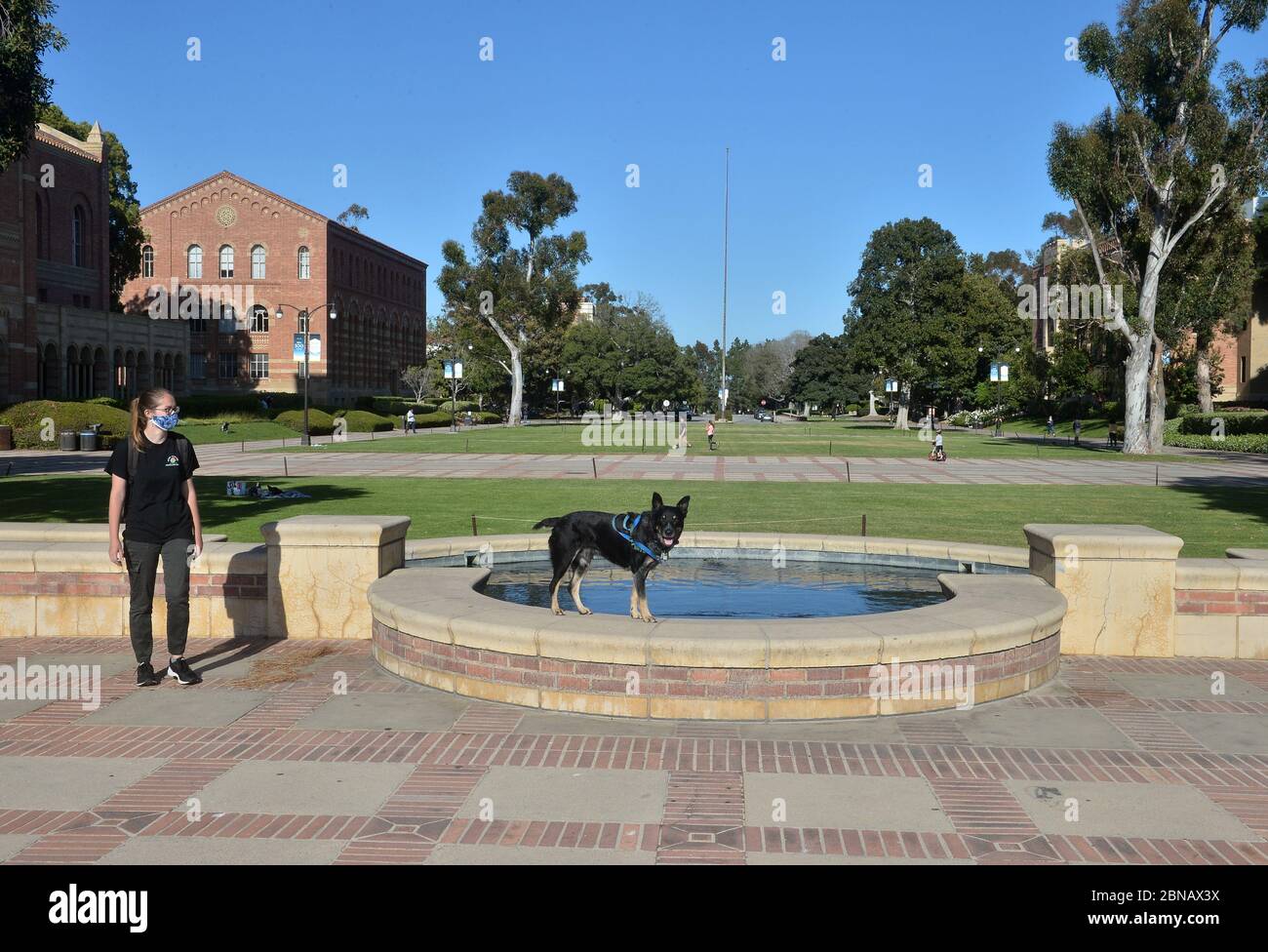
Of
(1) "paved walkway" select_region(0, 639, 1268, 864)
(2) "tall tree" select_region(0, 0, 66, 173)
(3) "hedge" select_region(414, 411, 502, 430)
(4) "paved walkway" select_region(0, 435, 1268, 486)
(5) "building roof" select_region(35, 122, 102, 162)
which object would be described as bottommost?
(1) "paved walkway" select_region(0, 639, 1268, 864)

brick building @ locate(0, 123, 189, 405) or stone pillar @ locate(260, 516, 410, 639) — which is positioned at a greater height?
brick building @ locate(0, 123, 189, 405)

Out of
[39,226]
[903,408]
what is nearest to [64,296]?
[39,226]

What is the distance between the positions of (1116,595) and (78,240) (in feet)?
219

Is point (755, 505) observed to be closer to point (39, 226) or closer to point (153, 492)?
point (153, 492)

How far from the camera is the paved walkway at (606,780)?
4.46 metres

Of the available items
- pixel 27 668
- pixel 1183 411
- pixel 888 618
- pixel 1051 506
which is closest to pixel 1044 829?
pixel 888 618

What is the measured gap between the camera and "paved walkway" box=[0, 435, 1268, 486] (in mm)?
29250

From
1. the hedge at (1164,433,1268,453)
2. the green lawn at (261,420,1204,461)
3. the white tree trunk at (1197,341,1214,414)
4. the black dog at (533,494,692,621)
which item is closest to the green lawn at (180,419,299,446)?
the green lawn at (261,420,1204,461)

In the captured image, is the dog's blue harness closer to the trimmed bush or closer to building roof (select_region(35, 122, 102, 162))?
the trimmed bush

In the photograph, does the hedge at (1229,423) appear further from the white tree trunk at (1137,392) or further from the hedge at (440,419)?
the hedge at (440,419)

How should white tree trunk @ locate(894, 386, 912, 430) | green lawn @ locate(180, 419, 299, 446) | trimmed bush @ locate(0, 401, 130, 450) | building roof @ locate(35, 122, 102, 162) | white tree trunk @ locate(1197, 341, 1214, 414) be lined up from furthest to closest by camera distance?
white tree trunk @ locate(894, 386, 912, 430), white tree trunk @ locate(1197, 341, 1214, 414), building roof @ locate(35, 122, 102, 162), green lawn @ locate(180, 419, 299, 446), trimmed bush @ locate(0, 401, 130, 450)

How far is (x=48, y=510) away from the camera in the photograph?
721 inches

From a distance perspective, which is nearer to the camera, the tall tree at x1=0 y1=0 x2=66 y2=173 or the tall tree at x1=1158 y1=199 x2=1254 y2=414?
the tall tree at x1=0 y1=0 x2=66 y2=173

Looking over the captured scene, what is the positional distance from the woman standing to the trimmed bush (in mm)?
39566
